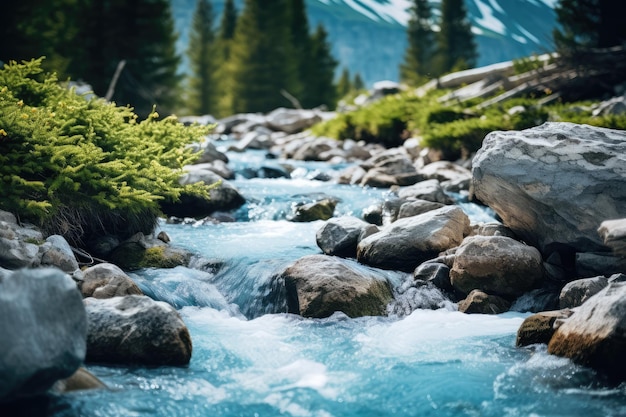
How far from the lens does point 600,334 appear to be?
418 cm

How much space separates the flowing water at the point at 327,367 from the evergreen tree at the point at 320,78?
1342 inches

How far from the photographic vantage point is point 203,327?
554 centimetres

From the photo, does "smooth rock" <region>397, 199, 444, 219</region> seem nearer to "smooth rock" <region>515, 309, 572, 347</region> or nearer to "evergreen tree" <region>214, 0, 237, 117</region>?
"smooth rock" <region>515, 309, 572, 347</region>

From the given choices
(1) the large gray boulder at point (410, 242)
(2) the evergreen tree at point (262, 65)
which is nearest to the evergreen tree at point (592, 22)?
(1) the large gray boulder at point (410, 242)

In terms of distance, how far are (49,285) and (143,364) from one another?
120 centimetres

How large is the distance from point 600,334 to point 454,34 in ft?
142

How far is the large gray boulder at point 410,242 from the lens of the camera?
6.88 metres

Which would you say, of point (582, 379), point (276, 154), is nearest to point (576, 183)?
point (582, 379)

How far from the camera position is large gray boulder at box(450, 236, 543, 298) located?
6062mm

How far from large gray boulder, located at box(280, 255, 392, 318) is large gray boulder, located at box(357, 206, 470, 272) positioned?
682 millimetres

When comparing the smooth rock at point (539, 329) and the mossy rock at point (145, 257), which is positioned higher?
the smooth rock at point (539, 329)

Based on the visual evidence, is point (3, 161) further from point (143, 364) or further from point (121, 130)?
point (143, 364)

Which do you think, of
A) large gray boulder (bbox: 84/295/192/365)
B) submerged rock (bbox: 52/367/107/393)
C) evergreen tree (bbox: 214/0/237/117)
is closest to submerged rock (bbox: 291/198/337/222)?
large gray boulder (bbox: 84/295/192/365)

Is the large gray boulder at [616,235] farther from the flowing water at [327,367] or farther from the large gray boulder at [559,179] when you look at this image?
the large gray boulder at [559,179]
